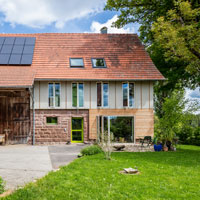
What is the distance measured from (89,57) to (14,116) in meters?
7.16

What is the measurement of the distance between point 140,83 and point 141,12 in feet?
22.1

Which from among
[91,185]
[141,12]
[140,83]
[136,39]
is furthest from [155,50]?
[91,185]

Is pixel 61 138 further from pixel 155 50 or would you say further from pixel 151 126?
pixel 155 50

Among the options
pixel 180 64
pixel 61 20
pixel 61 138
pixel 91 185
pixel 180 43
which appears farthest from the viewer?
pixel 180 64

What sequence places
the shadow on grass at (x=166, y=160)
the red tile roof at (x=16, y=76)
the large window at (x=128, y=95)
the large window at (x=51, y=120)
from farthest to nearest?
the large window at (x=128, y=95) → the large window at (x=51, y=120) → the red tile roof at (x=16, y=76) → the shadow on grass at (x=166, y=160)

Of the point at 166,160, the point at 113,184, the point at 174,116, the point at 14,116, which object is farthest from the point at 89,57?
the point at 113,184

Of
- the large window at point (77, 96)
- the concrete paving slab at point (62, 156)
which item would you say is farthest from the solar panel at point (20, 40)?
the concrete paving slab at point (62, 156)

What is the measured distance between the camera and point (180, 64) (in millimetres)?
20375

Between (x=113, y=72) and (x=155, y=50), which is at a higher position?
(x=155, y=50)

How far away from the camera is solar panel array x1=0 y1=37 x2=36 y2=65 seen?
17531 mm

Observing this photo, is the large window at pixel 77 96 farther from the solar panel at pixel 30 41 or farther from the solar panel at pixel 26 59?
the solar panel at pixel 30 41

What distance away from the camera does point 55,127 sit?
674 inches

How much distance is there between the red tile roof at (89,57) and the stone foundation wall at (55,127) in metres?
2.47

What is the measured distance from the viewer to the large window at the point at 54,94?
56.5ft
